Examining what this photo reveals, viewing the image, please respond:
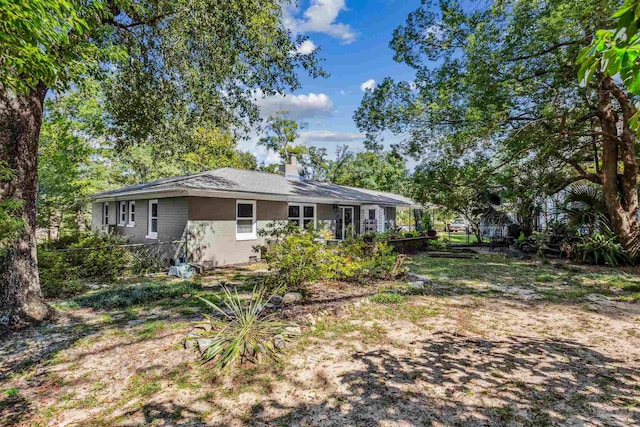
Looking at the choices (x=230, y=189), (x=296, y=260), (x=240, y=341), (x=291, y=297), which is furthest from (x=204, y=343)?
(x=230, y=189)

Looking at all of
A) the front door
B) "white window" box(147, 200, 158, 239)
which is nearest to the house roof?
"white window" box(147, 200, 158, 239)

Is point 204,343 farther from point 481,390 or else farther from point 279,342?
point 481,390

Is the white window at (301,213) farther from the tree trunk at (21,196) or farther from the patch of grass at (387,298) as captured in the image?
the tree trunk at (21,196)

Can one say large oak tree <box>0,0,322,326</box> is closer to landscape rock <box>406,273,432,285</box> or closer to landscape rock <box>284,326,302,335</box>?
landscape rock <box>284,326,302,335</box>

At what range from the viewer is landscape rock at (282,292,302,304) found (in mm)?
6040

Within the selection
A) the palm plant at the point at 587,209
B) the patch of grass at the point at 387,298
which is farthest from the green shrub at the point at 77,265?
the palm plant at the point at 587,209

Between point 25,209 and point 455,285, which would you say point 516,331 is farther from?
point 25,209

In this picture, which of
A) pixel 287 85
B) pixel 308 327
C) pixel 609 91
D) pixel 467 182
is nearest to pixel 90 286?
pixel 308 327

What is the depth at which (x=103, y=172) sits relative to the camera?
18.2 metres

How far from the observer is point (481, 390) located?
125 inches

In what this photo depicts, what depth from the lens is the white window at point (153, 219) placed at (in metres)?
11.8

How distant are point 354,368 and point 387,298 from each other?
294 cm

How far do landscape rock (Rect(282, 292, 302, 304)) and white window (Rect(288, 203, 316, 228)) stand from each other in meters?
7.43

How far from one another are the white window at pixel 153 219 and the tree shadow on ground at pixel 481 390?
10.5 m
